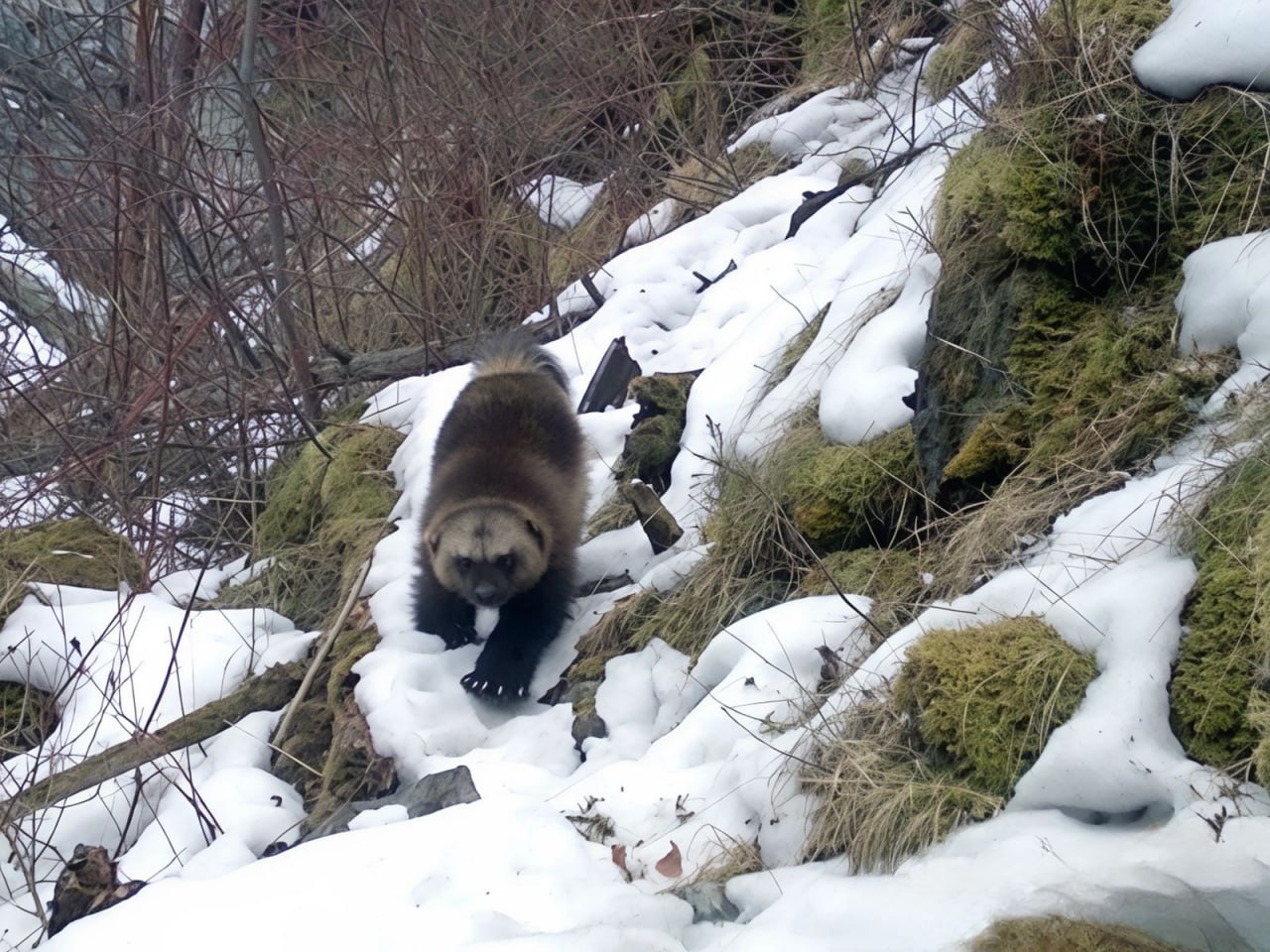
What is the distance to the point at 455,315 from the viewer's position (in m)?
6.95

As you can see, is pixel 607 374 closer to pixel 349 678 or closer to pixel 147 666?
pixel 349 678

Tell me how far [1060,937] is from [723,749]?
1.26m

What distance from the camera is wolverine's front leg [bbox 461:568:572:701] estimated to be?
4234mm

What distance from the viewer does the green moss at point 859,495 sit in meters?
3.62

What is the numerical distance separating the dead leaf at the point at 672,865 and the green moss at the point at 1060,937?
2.68 feet

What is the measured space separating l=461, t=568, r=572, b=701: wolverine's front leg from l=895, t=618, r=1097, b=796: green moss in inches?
78.3

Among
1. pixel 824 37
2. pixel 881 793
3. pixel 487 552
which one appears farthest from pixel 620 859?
pixel 824 37

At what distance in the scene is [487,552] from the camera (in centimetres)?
459

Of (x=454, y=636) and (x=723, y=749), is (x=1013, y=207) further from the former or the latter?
(x=454, y=636)

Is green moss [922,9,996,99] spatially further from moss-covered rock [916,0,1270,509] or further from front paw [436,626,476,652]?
front paw [436,626,476,652]

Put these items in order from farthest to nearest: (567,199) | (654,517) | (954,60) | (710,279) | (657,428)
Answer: (567,199) → (710,279) → (954,60) → (657,428) → (654,517)

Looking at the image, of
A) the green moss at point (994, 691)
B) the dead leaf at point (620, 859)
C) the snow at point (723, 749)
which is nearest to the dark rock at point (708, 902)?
the snow at point (723, 749)

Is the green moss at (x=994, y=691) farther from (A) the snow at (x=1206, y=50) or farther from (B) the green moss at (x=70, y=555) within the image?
(B) the green moss at (x=70, y=555)

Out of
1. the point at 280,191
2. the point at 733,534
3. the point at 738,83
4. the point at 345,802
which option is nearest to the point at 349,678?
the point at 345,802
